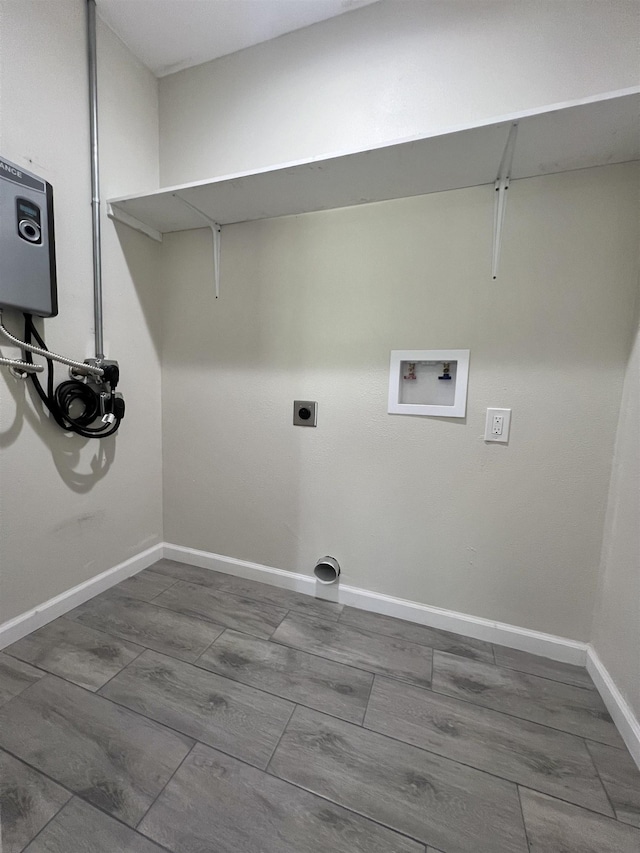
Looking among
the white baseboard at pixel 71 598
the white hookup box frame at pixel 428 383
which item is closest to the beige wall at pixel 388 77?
the white hookup box frame at pixel 428 383

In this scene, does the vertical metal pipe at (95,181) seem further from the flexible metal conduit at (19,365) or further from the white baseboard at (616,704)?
the white baseboard at (616,704)

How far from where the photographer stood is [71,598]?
59.1 inches

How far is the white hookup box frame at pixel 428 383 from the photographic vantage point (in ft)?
4.51

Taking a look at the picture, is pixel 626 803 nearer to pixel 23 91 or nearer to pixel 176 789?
pixel 176 789

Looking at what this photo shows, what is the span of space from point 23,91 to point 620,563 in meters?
2.82

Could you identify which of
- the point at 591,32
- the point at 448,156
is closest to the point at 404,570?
the point at 448,156

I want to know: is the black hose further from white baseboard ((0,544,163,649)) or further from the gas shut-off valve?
white baseboard ((0,544,163,649))

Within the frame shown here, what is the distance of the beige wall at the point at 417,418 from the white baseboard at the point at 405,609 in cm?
4

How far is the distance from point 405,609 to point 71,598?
157 centimetres

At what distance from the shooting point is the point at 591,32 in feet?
3.70

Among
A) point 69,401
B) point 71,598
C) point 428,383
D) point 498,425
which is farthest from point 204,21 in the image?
point 71,598

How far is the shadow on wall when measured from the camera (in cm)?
128

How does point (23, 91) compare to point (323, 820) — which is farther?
point (23, 91)

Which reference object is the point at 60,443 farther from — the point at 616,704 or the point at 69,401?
the point at 616,704
